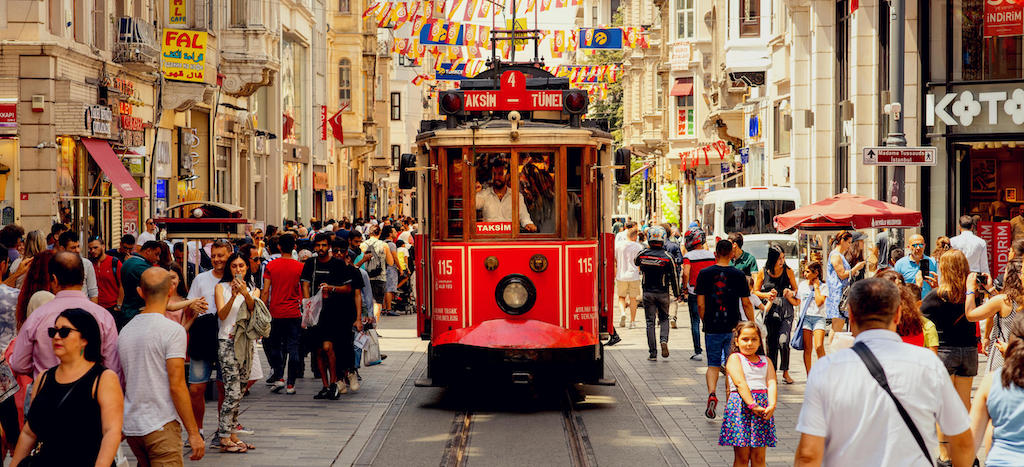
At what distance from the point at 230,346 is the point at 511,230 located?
3.24 metres

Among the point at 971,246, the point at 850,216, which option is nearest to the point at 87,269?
the point at 850,216

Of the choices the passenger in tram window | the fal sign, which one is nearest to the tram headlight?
the passenger in tram window

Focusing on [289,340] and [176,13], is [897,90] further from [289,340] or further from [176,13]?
[176,13]

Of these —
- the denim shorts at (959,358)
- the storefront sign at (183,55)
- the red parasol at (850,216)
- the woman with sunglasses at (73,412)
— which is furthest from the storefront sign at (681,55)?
the woman with sunglasses at (73,412)

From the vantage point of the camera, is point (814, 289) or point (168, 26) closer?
point (814, 289)

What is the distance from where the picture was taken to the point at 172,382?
709 centimetres

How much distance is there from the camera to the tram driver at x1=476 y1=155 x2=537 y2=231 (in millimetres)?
12938

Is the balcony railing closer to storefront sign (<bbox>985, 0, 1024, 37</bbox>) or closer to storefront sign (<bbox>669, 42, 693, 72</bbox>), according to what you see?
storefront sign (<bbox>985, 0, 1024, 37</bbox>)

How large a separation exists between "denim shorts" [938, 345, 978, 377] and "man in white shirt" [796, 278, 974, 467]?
4.93 m

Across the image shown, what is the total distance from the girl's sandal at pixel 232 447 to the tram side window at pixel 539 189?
12.2ft

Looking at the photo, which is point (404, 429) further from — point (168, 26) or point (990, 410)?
point (168, 26)

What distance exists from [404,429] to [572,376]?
5.95 feet

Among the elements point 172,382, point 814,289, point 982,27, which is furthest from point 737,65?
point 172,382

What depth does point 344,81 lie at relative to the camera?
5606 centimetres
